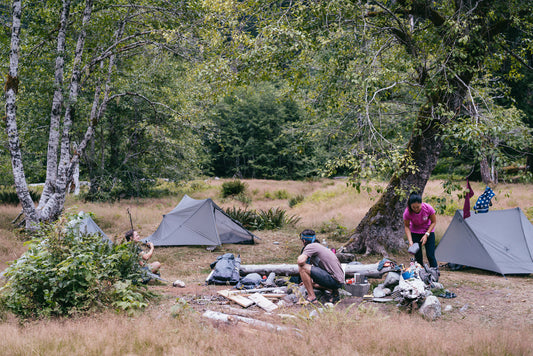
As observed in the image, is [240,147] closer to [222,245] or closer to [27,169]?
[27,169]

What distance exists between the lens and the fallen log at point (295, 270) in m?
7.43

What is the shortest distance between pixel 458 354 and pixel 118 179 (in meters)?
19.4

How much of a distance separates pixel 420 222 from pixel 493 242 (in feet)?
9.67

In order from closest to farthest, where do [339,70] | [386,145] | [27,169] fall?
[386,145]
[339,70]
[27,169]

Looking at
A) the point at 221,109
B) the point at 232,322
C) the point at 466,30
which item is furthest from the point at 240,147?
the point at 232,322

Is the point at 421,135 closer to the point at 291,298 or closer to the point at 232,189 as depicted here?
the point at 291,298

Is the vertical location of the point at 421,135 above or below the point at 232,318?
above

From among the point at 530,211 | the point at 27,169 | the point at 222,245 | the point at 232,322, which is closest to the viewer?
the point at 232,322

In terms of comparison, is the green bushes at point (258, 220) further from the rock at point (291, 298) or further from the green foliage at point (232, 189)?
the green foliage at point (232, 189)

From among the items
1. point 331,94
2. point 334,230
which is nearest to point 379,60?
point 331,94

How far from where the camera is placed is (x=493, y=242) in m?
8.80

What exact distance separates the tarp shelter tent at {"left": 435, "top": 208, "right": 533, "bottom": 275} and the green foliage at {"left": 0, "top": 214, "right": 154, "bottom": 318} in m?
7.19

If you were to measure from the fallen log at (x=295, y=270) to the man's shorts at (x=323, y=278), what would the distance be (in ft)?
4.30

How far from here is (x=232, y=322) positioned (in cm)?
528
